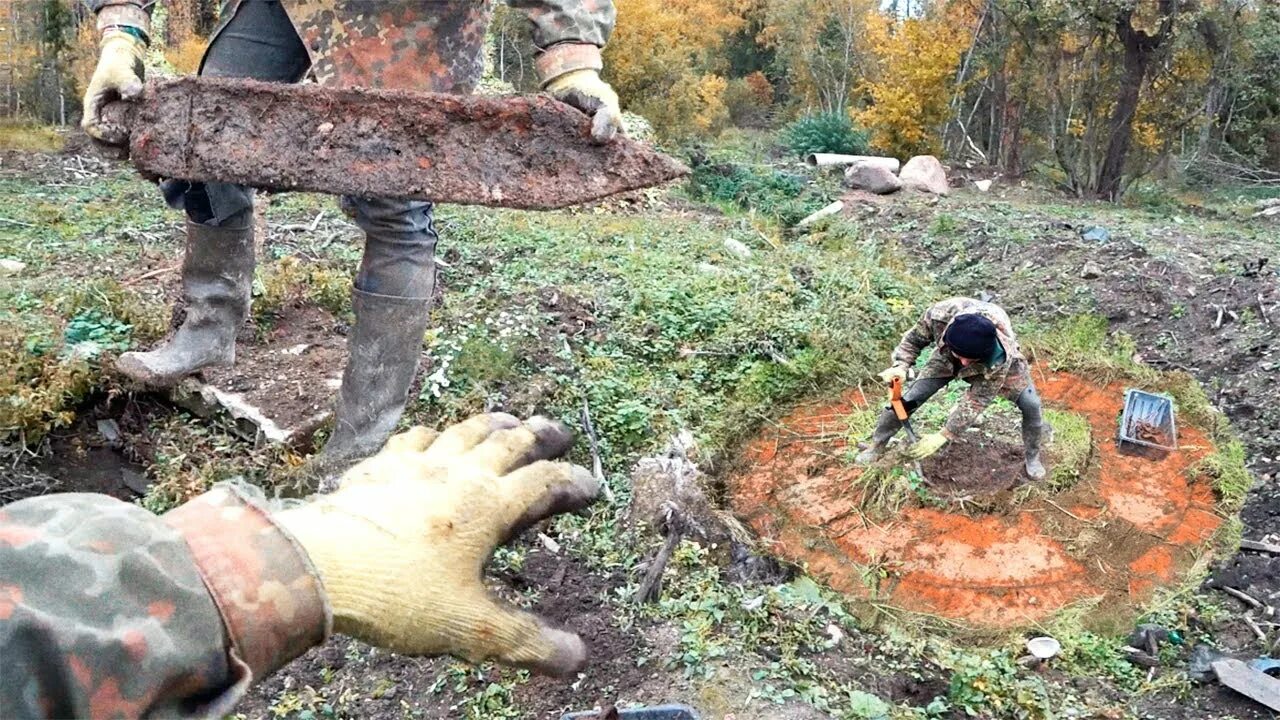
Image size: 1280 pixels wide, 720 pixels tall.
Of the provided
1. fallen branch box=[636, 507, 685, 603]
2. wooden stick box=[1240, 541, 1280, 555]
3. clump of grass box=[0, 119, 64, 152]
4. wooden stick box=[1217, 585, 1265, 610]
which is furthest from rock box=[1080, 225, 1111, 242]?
clump of grass box=[0, 119, 64, 152]

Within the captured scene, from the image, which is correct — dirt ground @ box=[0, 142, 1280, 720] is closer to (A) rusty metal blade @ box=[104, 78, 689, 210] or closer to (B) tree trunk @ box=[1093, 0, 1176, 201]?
(A) rusty metal blade @ box=[104, 78, 689, 210]

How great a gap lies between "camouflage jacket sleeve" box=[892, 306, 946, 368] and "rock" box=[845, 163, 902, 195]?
8041mm

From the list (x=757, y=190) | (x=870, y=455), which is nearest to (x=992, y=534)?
(x=870, y=455)

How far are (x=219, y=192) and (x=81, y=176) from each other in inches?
190

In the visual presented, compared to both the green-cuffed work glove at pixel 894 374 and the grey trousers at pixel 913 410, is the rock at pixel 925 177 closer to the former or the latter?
the grey trousers at pixel 913 410

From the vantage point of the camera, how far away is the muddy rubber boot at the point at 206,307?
3260 mm

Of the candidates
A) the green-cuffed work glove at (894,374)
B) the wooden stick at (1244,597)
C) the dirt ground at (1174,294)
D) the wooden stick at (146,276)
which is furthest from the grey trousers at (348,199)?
the wooden stick at (1244,597)

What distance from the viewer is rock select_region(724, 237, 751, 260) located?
7531 mm

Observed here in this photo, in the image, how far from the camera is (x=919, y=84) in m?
18.7

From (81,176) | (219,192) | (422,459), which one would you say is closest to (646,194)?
(81,176)

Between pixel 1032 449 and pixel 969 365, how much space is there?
583 millimetres

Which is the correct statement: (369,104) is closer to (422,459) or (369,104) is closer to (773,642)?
(422,459)

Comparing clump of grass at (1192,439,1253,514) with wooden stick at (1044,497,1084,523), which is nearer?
wooden stick at (1044,497,1084,523)

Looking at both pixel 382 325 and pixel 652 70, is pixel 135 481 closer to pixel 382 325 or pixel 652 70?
pixel 382 325
